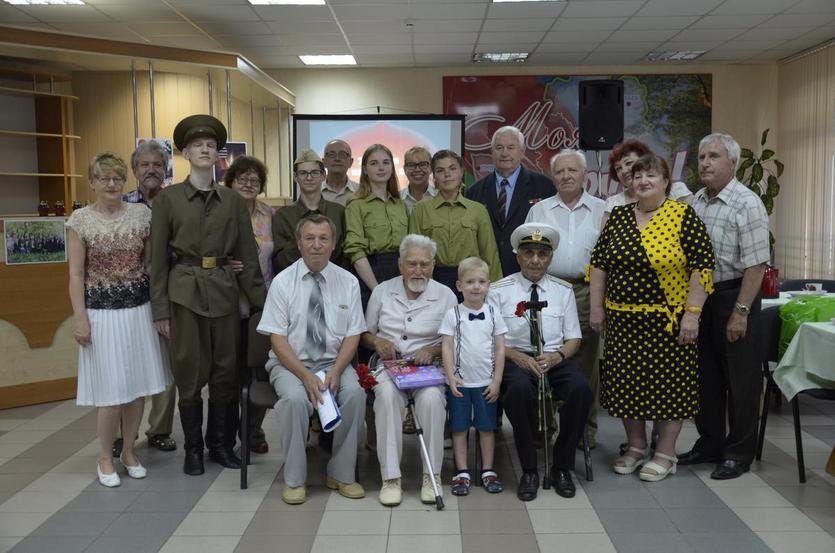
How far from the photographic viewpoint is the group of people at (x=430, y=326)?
3.51 meters

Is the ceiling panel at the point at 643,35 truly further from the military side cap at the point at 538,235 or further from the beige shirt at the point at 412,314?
the beige shirt at the point at 412,314

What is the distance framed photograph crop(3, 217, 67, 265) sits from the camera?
207 inches

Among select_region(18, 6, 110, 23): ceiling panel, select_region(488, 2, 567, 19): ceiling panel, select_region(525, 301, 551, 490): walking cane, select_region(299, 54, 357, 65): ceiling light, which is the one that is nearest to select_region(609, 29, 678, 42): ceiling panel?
select_region(488, 2, 567, 19): ceiling panel

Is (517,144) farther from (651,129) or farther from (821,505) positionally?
(651,129)

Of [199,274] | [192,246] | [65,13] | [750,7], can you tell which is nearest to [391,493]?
[199,274]

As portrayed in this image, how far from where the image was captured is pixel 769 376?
14.0ft

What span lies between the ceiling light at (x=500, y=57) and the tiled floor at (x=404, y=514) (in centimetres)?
741

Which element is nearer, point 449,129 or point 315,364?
point 315,364

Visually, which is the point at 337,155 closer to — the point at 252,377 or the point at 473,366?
the point at 252,377

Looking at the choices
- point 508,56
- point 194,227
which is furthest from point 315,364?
point 508,56

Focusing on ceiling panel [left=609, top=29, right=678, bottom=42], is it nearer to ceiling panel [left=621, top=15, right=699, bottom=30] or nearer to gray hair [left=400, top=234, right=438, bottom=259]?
ceiling panel [left=621, top=15, right=699, bottom=30]

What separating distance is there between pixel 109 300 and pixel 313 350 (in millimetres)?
975

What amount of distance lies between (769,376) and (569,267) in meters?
1.33

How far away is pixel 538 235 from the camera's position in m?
3.65
